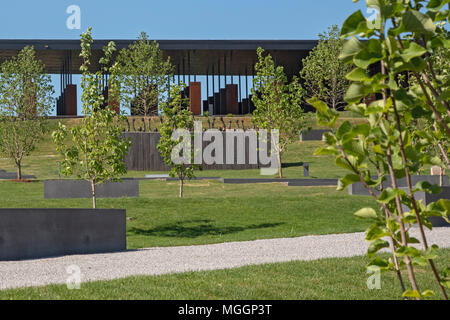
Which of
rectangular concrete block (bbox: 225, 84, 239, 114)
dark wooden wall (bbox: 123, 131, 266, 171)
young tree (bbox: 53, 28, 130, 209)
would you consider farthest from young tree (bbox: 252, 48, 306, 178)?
rectangular concrete block (bbox: 225, 84, 239, 114)

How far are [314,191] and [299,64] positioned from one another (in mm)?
36898

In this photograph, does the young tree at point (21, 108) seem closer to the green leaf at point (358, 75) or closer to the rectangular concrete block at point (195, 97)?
the rectangular concrete block at point (195, 97)

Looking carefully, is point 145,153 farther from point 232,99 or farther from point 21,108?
point 232,99

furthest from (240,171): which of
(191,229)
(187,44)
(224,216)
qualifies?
(191,229)

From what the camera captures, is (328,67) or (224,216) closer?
(224,216)

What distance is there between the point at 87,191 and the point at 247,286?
50.1 ft

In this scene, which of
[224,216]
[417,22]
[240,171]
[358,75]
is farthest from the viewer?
[240,171]

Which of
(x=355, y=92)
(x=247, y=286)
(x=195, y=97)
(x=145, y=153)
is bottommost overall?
(x=247, y=286)

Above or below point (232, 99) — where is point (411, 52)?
below

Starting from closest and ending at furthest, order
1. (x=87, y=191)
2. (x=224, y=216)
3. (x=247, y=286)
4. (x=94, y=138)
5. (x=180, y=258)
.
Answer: (x=247, y=286)
(x=180, y=258)
(x=94, y=138)
(x=224, y=216)
(x=87, y=191)

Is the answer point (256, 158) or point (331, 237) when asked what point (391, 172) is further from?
point (256, 158)

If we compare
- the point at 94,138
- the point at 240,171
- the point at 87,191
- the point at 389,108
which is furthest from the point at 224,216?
A: the point at 240,171

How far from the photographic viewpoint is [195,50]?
49.4 m

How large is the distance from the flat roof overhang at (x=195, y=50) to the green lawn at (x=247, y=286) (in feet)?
133
